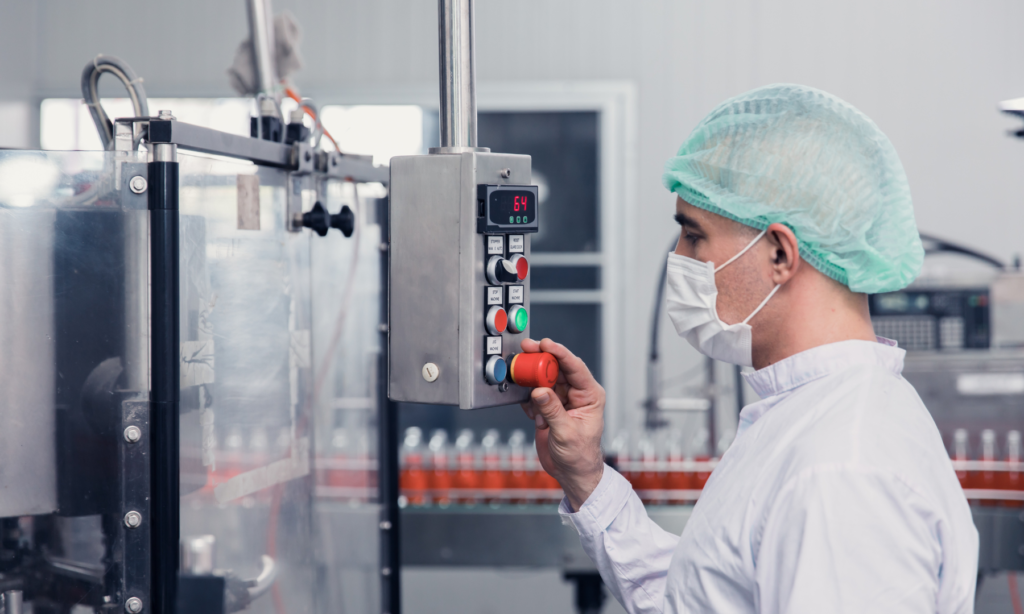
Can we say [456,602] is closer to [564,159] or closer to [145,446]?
[564,159]

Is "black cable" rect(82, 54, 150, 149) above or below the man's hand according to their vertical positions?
above

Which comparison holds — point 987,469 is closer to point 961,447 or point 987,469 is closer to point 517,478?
point 961,447

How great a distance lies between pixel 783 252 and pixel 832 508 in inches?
11.0

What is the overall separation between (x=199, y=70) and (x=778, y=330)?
11.0 ft

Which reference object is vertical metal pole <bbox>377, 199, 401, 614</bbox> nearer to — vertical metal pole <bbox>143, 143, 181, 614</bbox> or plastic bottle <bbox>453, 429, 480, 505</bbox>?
vertical metal pole <bbox>143, 143, 181, 614</bbox>

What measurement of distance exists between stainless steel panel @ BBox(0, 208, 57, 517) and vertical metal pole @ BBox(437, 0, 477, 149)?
421mm

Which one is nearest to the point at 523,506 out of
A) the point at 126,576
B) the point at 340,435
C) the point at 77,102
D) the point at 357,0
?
the point at 340,435

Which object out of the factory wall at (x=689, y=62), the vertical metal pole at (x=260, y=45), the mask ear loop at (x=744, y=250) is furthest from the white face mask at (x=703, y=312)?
the factory wall at (x=689, y=62)

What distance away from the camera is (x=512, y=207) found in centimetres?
81

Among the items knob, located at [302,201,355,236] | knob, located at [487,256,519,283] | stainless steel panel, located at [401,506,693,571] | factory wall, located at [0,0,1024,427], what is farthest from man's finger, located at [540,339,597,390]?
factory wall, located at [0,0,1024,427]

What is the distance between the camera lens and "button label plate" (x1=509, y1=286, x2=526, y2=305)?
83cm

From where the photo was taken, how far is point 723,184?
89 centimetres

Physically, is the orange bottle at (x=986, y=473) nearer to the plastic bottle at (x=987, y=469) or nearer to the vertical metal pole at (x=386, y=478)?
the plastic bottle at (x=987, y=469)

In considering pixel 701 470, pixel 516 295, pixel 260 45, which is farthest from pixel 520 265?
pixel 701 470
